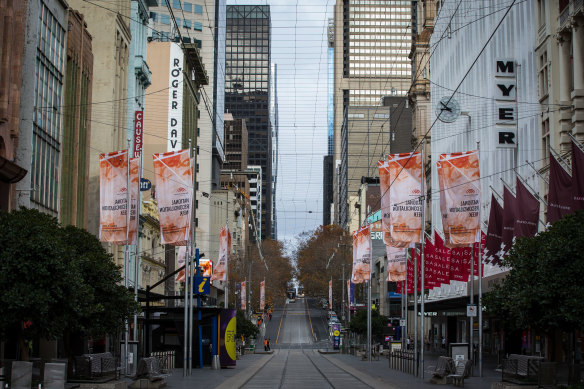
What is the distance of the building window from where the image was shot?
4391 centimetres

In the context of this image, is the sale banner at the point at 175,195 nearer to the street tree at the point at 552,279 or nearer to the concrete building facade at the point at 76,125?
the street tree at the point at 552,279

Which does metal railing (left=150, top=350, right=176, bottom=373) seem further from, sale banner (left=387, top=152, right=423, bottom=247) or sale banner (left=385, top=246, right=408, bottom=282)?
sale banner (left=387, top=152, right=423, bottom=247)

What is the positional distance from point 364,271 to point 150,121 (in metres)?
58.9

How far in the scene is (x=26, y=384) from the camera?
71.1 ft

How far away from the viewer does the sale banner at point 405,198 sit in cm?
3534

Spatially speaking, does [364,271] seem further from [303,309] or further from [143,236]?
[303,309]

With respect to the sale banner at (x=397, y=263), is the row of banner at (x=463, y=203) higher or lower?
higher

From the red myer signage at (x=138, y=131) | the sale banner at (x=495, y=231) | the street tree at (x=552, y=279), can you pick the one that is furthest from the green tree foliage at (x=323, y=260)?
the street tree at (x=552, y=279)

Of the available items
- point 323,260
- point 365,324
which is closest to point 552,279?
point 365,324

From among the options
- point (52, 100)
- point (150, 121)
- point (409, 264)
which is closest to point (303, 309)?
point (150, 121)

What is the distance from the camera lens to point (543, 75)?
44438 mm

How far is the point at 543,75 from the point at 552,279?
2358 centimetres

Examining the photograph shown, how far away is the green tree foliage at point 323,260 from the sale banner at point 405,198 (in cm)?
8147

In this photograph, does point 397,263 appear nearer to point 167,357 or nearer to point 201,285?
point 167,357
